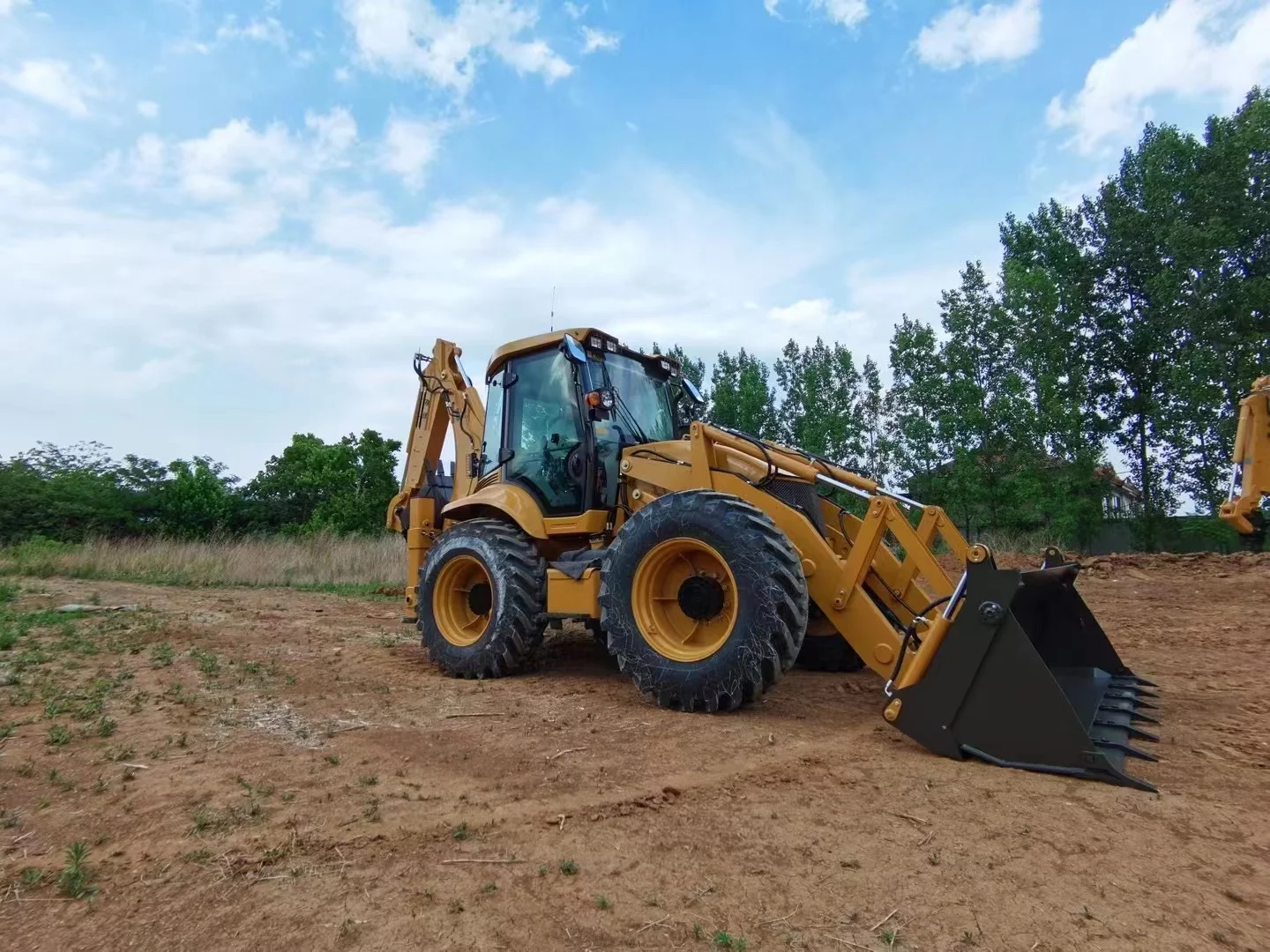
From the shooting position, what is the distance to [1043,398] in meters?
24.4

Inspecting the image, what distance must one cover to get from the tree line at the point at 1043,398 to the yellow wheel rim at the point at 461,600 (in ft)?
61.4

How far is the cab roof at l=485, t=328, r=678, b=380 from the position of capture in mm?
6203

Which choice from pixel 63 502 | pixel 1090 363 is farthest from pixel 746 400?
pixel 63 502

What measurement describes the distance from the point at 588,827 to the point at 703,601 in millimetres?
1999

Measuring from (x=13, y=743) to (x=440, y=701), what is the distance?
2184 millimetres

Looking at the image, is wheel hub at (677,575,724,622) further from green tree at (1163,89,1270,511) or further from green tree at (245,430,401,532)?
green tree at (1163,89,1270,511)

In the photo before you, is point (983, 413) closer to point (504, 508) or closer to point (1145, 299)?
point (1145, 299)

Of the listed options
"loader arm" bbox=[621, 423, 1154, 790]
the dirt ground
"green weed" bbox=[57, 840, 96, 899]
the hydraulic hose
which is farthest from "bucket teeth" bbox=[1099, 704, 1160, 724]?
"green weed" bbox=[57, 840, 96, 899]

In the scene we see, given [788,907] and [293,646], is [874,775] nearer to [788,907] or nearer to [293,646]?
[788,907]

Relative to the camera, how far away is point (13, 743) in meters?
3.80

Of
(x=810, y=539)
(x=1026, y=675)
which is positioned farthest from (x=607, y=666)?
(x=1026, y=675)

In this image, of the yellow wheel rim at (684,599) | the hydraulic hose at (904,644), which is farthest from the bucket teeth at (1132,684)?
the yellow wheel rim at (684,599)

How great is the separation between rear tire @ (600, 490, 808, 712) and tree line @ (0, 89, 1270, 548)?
2084 centimetres

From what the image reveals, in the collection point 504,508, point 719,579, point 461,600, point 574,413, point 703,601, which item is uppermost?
point 574,413
